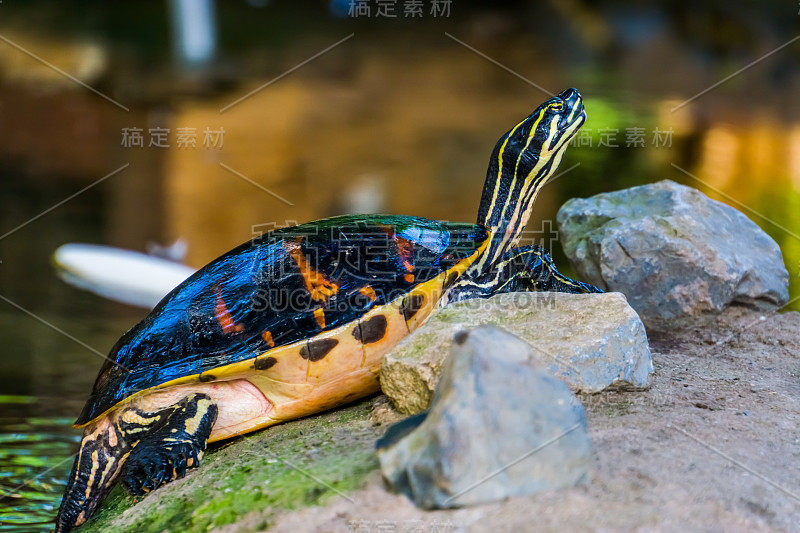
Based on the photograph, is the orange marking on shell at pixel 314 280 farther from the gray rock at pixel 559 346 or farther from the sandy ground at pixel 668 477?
the sandy ground at pixel 668 477

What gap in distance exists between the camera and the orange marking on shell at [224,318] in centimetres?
228

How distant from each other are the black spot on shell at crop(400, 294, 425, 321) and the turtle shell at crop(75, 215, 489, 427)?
38 millimetres

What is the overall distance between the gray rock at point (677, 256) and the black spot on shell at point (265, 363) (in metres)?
1.61

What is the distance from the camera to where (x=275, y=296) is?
236cm

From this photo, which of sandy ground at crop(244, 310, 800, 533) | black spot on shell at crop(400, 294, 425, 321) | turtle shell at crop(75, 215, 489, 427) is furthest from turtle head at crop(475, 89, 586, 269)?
sandy ground at crop(244, 310, 800, 533)

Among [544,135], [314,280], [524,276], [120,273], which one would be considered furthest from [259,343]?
[120,273]

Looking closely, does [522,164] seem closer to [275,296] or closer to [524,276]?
[524,276]

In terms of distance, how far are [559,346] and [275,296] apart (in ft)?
Answer: 3.28

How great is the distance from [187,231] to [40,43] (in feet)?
17.2

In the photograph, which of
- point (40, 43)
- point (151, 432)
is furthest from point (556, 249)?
point (40, 43)

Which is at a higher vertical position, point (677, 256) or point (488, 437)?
point (677, 256)

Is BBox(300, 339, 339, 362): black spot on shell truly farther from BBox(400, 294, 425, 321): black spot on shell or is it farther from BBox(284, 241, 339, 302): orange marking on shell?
BBox(400, 294, 425, 321): black spot on shell

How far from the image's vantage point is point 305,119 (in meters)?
9.34

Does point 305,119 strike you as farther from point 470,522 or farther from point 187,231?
point 470,522
